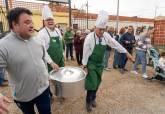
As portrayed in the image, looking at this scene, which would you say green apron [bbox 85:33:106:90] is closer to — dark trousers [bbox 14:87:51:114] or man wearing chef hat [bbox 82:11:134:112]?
man wearing chef hat [bbox 82:11:134:112]

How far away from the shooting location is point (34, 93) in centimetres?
254

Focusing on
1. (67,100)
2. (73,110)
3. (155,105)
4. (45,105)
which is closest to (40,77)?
(45,105)

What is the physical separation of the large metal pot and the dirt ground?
1.30m

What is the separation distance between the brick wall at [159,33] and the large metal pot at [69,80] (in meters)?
5.86

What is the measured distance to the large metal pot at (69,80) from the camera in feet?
10.0

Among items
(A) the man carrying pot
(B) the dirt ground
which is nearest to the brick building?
(B) the dirt ground

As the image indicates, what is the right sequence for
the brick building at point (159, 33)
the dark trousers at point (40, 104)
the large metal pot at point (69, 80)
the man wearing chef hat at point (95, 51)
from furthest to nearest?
the brick building at point (159, 33) → the man wearing chef hat at point (95, 51) → the large metal pot at point (69, 80) → the dark trousers at point (40, 104)

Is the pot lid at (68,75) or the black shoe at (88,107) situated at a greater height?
the pot lid at (68,75)

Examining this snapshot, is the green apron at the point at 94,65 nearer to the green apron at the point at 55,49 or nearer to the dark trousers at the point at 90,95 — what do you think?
the dark trousers at the point at 90,95

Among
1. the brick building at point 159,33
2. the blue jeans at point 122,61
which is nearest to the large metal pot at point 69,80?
the blue jeans at point 122,61

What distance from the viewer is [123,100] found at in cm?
495

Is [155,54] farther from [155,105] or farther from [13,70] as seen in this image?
[13,70]

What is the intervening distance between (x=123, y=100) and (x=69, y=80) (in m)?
2.30

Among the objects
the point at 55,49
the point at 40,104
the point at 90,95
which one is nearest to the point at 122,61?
the point at 90,95
